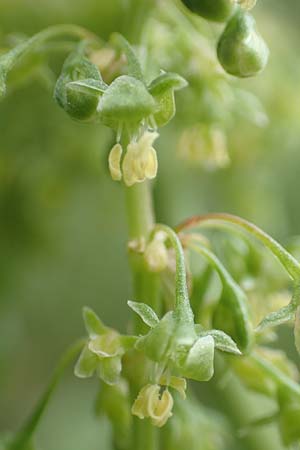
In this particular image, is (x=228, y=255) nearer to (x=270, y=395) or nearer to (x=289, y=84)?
(x=270, y=395)

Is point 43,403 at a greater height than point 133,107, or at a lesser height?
lesser

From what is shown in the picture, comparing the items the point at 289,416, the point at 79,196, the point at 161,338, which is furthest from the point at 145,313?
the point at 79,196

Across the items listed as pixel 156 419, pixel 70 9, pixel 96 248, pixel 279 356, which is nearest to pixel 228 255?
pixel 279 356

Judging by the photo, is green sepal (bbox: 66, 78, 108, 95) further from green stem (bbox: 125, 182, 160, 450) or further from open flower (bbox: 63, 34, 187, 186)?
green stem (bbox: 125, 182, 160, 450)

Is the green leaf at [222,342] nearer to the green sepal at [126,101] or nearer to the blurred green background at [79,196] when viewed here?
the green sepal at [126,101]

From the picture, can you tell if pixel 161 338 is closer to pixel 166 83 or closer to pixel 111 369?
pixel 111 369

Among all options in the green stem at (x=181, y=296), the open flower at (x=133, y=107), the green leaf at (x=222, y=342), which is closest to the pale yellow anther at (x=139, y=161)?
the open flower at (x=133, y=107)

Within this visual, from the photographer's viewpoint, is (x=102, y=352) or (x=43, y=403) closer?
(x=102, y=352)

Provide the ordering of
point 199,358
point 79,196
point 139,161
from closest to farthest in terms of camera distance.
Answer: point 199,358
point 139,161
point 79,196

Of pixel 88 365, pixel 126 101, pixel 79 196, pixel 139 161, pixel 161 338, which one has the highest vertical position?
pixel 126 101
